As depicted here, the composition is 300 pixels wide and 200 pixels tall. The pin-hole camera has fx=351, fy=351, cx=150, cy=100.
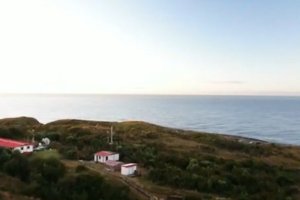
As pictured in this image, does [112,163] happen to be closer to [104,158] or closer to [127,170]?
[104,158]

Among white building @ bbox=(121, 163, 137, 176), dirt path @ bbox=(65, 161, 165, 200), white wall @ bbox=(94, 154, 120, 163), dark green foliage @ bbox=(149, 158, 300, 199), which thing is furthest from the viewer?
white wall @ bbox=(94, 154, 120, 163)

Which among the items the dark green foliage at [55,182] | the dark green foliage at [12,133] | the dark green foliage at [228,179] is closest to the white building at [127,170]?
the dark green foliage at [228,179]

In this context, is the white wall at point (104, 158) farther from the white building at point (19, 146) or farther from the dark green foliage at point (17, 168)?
the dark green foliage at point (17, 168)

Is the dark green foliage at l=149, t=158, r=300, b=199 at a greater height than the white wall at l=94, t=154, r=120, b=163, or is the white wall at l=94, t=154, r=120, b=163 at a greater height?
the white wall at l=94, t=154, r=120, b=163

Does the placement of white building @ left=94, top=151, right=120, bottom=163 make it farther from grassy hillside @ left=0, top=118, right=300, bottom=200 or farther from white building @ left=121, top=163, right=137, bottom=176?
white building @ left=121, top=163, right=137, bottom=176

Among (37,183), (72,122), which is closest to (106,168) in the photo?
(37,183)

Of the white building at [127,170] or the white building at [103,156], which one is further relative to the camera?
the white building at [103,156]

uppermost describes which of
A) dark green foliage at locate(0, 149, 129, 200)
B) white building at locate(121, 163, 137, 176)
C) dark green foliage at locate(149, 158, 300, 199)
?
dark green foliage at locate(0, 149, 129, 200)

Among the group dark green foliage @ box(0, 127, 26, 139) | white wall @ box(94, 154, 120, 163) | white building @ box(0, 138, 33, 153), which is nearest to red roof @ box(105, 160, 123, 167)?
white wall @ box(94, 154, 120, 163)
